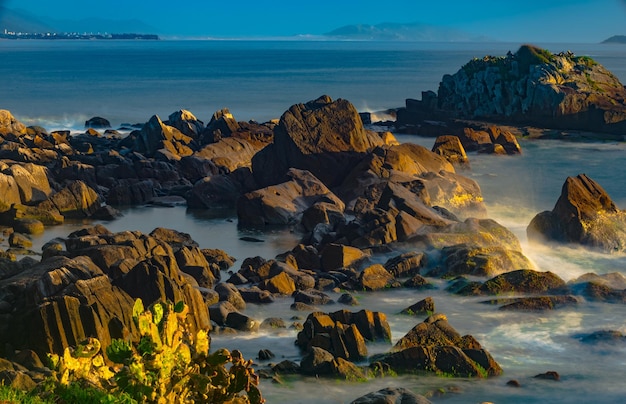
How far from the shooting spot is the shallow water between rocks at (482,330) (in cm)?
2358

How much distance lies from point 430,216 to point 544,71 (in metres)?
63.4

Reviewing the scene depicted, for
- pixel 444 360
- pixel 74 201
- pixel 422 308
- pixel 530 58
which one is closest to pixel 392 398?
pixel 444 360

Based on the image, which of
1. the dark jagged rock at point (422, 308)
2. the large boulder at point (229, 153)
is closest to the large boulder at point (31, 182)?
the large boulder at point (229, 153)

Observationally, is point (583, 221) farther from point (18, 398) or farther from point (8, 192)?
point (18, 398)

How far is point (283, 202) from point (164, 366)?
3782 cm

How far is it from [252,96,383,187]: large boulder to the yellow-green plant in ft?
139

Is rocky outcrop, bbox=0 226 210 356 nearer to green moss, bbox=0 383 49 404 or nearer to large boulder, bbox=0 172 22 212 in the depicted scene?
green moss, bbox=0 383 49 404

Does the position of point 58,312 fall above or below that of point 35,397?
below

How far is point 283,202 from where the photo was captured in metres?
→ 49.3

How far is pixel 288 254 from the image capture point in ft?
129

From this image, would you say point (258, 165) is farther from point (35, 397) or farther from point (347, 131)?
point (35, 397)

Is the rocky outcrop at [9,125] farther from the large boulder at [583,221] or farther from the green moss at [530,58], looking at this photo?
the green moss at [530,58]

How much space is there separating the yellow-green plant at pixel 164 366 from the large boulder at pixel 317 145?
1673 inches

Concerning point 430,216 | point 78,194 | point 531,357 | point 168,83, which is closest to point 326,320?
point 531,357
